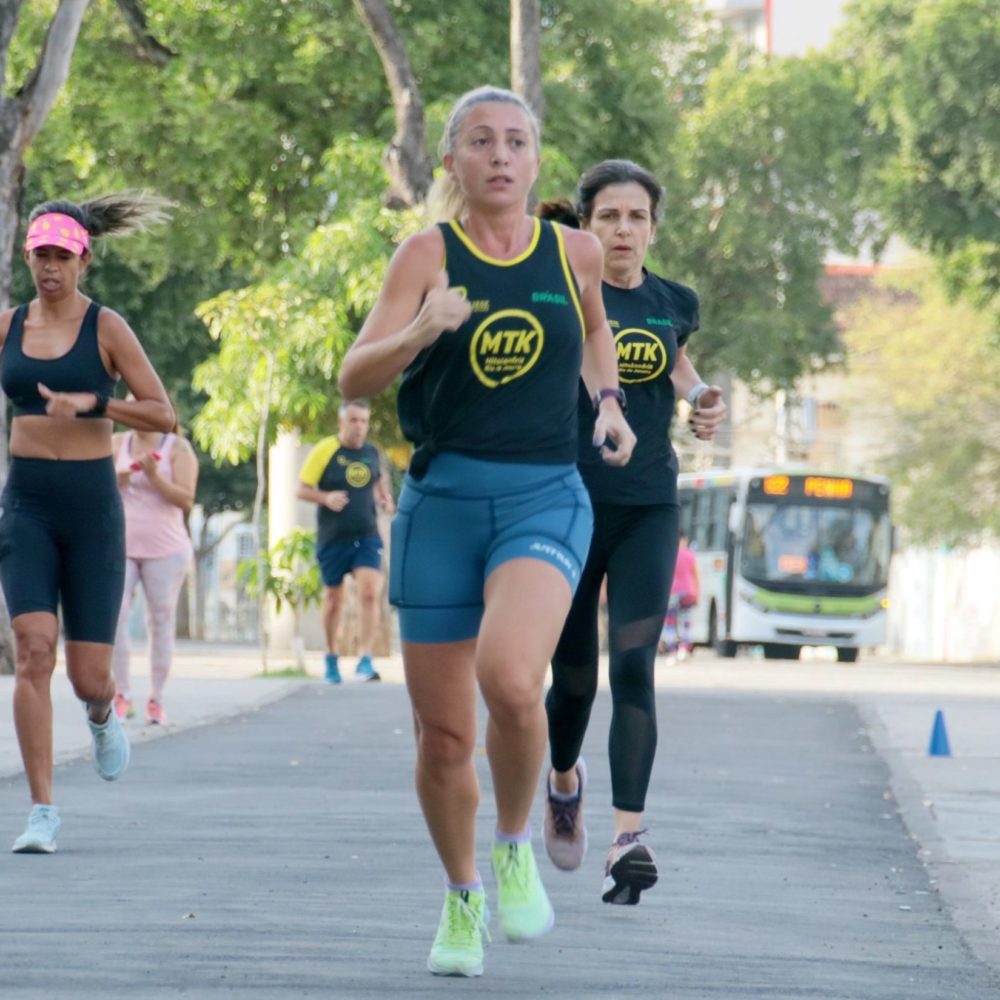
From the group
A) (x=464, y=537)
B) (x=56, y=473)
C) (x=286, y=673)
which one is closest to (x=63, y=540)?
(x=56, y=473)

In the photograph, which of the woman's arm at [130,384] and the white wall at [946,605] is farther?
the white wall at [946,605]

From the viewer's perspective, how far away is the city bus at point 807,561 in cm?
3934

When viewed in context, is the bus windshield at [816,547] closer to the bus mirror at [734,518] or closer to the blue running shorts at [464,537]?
the bus mirror at [734,518]

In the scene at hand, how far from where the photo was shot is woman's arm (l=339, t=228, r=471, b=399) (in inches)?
211

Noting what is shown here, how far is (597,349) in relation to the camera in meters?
6.14

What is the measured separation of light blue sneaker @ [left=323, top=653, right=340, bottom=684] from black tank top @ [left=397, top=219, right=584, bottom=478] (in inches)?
555

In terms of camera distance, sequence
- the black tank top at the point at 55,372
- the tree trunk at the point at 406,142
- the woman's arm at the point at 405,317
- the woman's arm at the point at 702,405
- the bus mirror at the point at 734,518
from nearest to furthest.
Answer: the woman's arm at the point at 405,317 → the woman's arm at the point at 702,405 → the black tank top at the point at 55,372 → the tree trunk at the point at 406,142 → the bus mirror at the point at 734,518

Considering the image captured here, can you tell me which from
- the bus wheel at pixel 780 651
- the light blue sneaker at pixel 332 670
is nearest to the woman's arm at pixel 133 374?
the light blue sneaker at pixel 332 670

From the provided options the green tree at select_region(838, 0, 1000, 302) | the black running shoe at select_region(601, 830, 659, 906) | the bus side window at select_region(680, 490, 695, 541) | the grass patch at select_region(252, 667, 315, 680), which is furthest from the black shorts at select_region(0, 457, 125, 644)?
the bus side window at select_region(680, 490, 695, 541)

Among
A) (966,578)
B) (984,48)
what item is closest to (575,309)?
(984,48)

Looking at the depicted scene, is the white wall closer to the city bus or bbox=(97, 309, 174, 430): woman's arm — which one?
the city bus

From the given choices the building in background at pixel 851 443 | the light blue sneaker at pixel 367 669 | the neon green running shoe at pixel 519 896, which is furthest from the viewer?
the building in background at pixel 851 443

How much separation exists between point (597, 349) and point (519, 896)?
1265mm

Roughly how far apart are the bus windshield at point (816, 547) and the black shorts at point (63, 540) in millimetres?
31789
